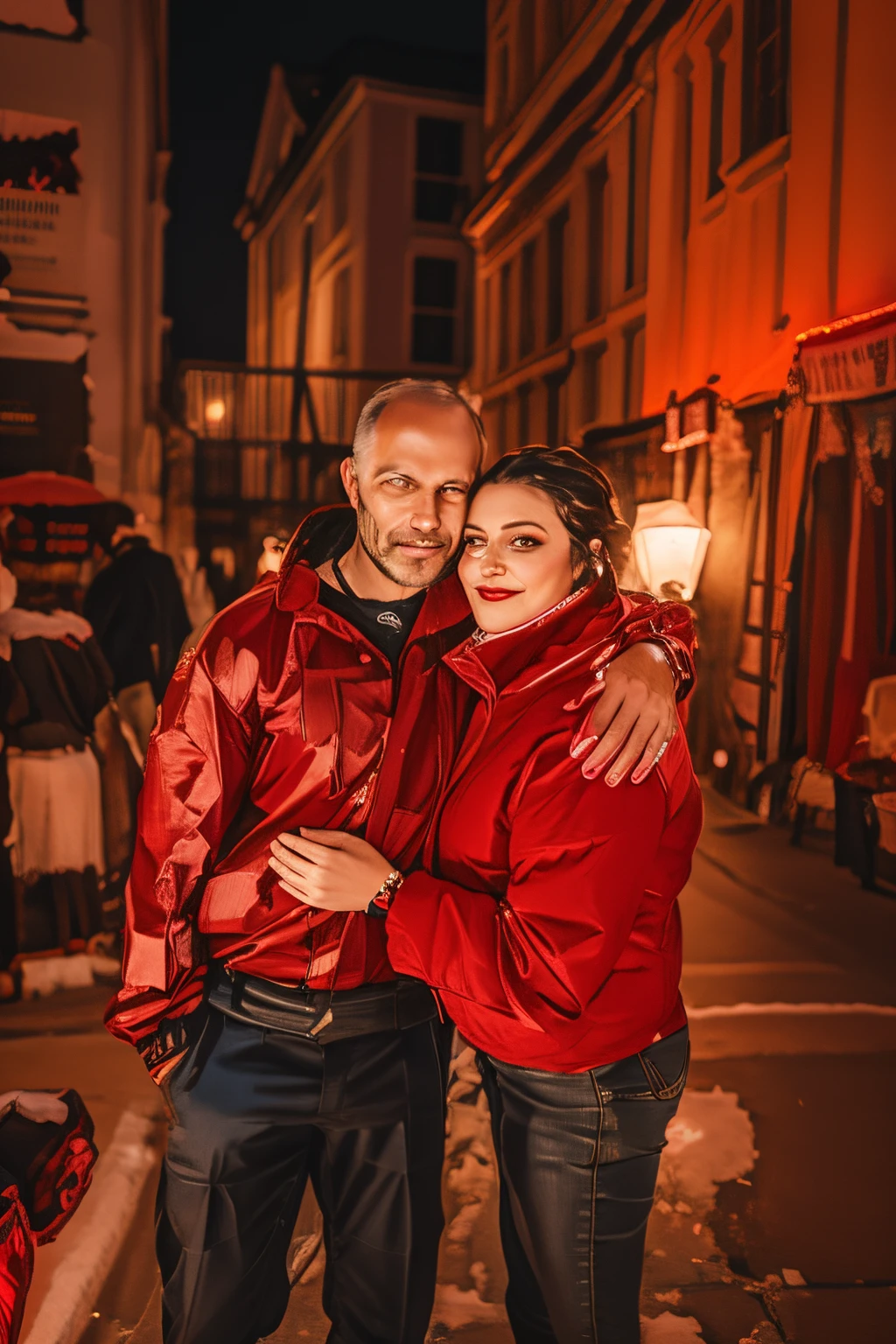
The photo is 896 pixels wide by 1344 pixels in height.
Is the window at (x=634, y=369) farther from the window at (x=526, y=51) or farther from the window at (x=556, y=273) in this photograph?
the window at (x=526, y=51)

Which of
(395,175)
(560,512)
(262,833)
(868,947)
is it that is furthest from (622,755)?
(395,175)

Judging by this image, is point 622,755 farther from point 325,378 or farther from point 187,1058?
point 325,378

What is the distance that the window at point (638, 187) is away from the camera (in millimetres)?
2551

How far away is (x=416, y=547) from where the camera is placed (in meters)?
1.93

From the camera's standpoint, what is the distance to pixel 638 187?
2564mm

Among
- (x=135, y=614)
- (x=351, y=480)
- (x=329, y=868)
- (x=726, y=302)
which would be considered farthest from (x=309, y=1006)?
(x=726, y=302)

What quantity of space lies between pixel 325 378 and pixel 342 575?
0.81 m

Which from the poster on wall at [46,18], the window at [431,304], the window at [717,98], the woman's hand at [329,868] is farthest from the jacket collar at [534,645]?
the poster on wall at [46,18]

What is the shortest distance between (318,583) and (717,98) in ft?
5.66

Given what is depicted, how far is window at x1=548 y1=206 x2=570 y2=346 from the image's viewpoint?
267 centimetres

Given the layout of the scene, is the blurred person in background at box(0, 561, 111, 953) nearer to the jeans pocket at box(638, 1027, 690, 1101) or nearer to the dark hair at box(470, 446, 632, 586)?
the dark hair at box(470, 446, 632, 586)

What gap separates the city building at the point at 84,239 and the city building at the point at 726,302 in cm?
91

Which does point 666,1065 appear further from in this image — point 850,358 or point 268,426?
point 268,426

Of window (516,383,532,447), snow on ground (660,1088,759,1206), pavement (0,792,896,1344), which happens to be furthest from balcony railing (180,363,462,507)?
snow on ground (660,1088,759,1206)
